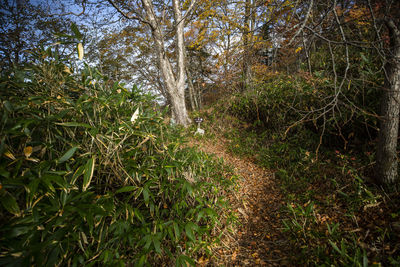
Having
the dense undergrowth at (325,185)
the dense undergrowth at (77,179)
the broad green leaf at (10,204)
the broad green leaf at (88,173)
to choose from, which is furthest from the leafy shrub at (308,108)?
the broad green leaf at (10,204)

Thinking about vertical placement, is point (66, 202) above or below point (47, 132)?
below

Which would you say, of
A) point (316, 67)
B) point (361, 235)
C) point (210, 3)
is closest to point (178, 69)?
point (210, 3)

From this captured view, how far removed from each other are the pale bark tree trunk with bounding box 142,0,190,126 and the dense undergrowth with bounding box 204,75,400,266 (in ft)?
6.08

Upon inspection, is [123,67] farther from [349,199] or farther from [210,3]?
[349,199]

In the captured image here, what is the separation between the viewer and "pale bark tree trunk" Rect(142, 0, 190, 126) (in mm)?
4379

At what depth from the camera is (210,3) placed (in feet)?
17.7

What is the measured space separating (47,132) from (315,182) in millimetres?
3522

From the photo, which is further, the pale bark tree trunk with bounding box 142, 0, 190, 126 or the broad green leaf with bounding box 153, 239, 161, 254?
the pale bark tree trunk with bounding box 142, 0, 190, 126

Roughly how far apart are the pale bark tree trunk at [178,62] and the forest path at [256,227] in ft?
8.90

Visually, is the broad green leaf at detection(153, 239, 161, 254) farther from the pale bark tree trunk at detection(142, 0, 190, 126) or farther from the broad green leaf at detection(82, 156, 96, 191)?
the pale bark tree trunk at detection(142, 0, 190, 126)

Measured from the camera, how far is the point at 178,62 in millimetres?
5102

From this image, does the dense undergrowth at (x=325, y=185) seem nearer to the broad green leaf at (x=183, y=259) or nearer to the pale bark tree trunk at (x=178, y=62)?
the broad green leaf at (x=183, y=259)

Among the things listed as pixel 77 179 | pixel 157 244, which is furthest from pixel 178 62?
pixel 157 244

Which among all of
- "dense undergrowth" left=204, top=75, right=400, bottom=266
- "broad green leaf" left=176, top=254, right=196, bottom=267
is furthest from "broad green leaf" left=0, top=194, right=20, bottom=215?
"dense undergrowth" left=204, top=75, right=400, bottom=266
